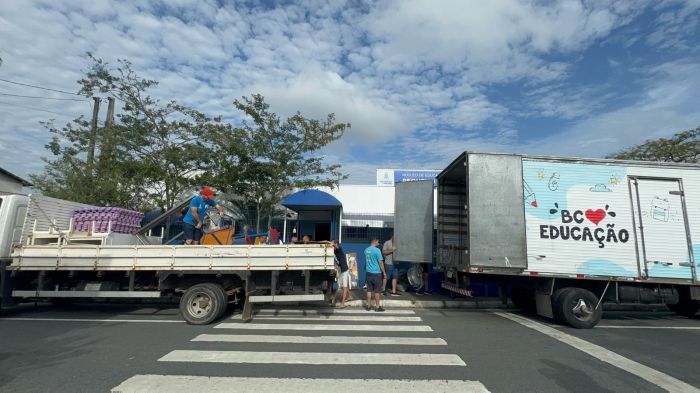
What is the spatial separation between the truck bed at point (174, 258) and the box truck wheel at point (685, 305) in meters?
7.99

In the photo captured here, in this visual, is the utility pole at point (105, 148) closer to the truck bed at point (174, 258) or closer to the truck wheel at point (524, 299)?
the truck bed at point (174, 258)

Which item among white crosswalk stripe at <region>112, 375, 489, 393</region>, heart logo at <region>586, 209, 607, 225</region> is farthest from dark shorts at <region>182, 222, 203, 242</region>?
heart logo at <region>586, 209, 607, 225</region>

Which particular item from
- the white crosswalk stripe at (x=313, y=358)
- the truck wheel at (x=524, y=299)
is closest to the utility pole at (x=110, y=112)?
the white crosswalk stripe at (x=313, y=358)

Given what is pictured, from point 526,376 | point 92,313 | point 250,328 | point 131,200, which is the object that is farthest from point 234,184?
point 526,376

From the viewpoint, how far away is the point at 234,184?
1287 cm

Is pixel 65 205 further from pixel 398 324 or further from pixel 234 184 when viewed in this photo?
pixel 398 324

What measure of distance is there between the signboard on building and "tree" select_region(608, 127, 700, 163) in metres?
11.0

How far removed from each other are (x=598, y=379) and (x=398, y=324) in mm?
3669

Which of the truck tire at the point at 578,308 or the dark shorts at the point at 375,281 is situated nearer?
the truck tire at the point at 578,308

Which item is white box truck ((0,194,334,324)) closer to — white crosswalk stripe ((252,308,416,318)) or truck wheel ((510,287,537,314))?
white crosswalk stripe ((252,308,416,318))

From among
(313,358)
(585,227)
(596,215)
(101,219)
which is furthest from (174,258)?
(596,215)

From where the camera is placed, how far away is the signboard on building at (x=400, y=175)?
18109mm

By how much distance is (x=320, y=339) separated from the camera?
611 cm

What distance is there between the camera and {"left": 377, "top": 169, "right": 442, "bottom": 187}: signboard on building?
59.4 ft
